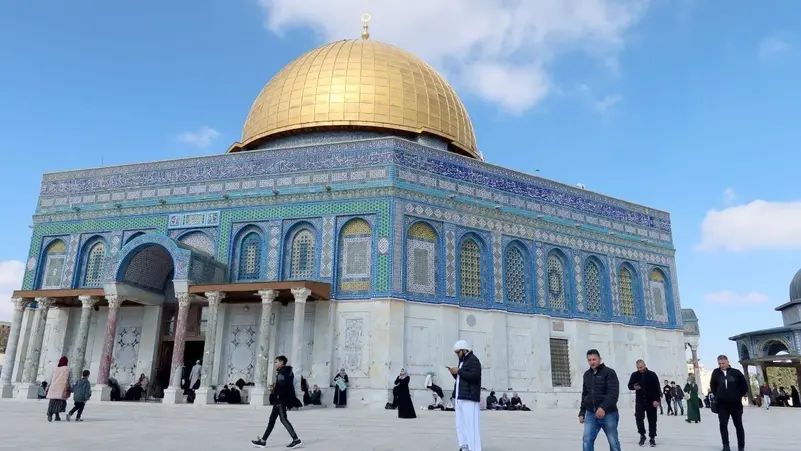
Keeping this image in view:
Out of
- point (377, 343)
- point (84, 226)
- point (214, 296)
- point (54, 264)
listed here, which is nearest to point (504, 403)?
point (377, 343)

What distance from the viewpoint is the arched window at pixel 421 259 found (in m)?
18.0

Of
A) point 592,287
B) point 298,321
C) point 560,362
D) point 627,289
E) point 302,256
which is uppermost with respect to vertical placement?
point 302,256

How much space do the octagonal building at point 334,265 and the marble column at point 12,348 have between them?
59mm

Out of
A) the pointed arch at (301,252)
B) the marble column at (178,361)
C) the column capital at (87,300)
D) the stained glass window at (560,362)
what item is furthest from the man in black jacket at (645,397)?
the column capital at (87,300)

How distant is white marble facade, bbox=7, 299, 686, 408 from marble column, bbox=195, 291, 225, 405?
1.32m

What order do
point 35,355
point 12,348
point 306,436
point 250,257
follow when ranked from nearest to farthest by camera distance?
1. point 306,436
2. point 35,355
3. point 12,348
4. point 250,257

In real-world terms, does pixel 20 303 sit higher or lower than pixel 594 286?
lower

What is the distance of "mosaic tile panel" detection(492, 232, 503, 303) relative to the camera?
63.9 ft

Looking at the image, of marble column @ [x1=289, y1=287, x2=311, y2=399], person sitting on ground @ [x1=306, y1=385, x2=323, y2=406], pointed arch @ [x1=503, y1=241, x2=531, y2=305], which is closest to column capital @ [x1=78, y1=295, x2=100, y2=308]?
marble column @ [x1=289, y1=287, x2=311, y2=399]

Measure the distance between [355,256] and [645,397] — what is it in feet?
36.0

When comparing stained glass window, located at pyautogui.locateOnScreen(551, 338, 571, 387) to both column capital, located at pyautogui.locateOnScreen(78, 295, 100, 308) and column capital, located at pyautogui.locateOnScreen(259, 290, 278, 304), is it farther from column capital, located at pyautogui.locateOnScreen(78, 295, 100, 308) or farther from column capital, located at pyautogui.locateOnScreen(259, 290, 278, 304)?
column capital, located at pyautogui.locateOnScreen(78, 295, 100, 308)

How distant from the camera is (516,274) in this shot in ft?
66.8

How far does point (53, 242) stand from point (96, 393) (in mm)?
6799

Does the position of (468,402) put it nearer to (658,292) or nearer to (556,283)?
(556,283)
